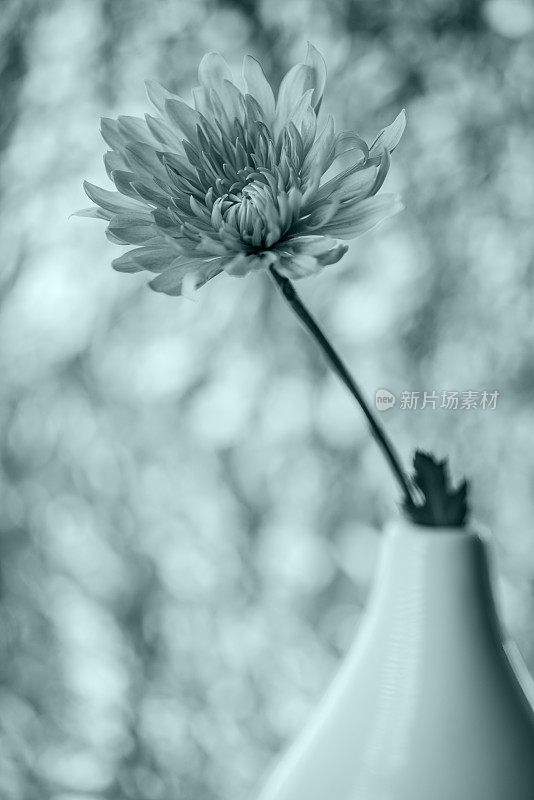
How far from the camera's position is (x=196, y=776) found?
72 cm

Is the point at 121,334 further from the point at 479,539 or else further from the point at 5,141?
the point at 479,539

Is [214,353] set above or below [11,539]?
above

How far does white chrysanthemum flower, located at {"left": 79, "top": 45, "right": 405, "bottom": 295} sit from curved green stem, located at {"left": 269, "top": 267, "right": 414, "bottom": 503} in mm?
15

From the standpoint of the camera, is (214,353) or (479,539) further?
(214,353)

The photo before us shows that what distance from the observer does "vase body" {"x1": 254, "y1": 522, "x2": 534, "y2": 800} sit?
0.31 metres

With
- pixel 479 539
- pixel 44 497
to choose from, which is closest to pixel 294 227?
pixel 479 539

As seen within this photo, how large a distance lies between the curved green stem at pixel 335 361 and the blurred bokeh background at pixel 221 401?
1.01 feet

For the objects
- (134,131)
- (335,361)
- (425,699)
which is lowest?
(425,699)

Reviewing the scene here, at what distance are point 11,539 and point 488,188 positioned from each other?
20.1 inches

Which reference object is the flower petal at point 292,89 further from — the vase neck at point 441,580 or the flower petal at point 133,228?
the vase neck at point 441,580

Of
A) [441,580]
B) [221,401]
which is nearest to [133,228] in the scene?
[441,580]

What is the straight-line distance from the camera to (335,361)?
34cm

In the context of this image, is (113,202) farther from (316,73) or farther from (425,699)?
(425,699)

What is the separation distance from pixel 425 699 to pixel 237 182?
22 cm
